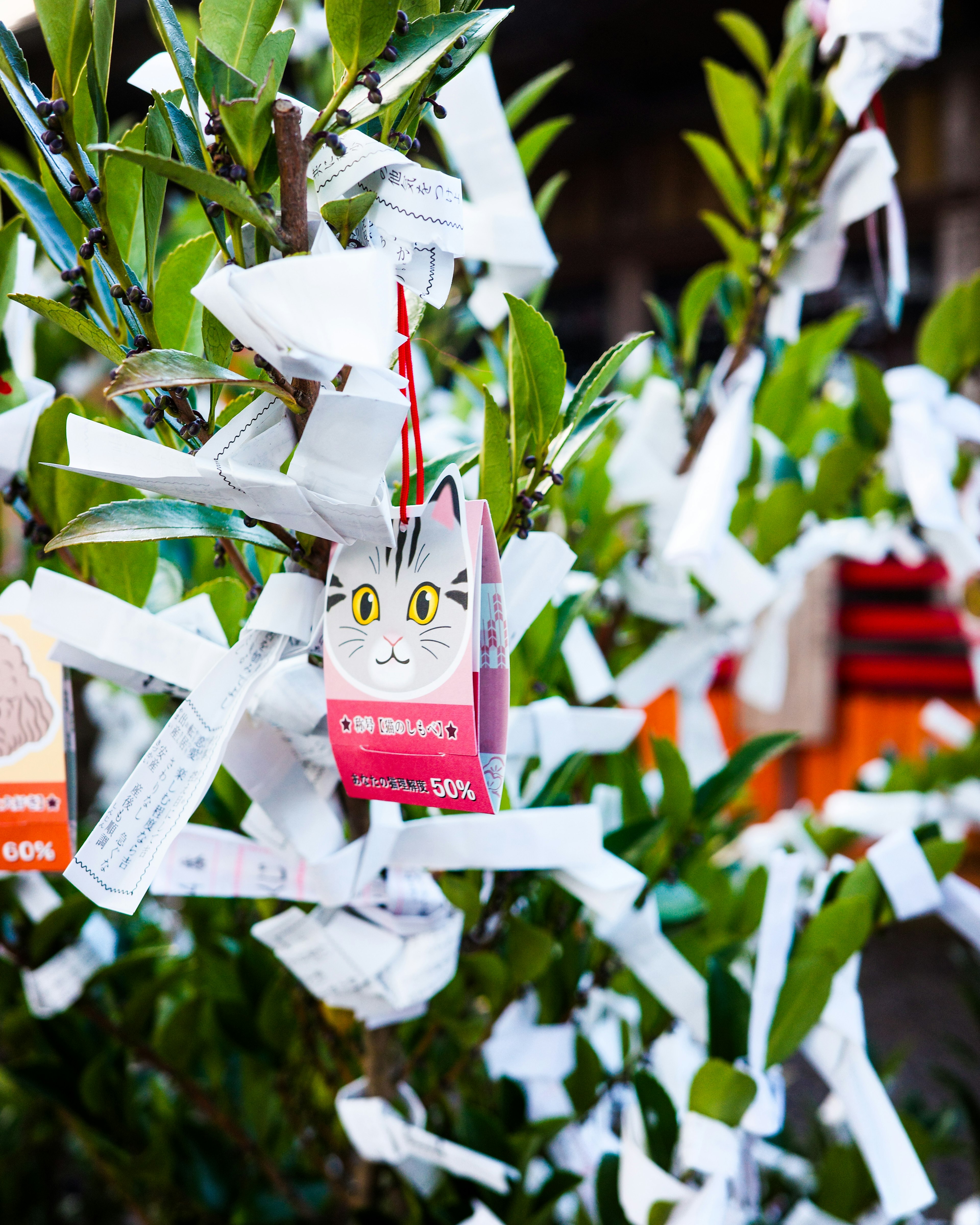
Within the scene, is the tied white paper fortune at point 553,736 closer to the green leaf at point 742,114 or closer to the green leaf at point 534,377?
the green leaf at point 534,377

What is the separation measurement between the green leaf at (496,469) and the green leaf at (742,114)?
294mm

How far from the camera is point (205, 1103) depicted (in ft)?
1.74

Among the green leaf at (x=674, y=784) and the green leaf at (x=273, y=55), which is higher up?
the green leaf at (x=273, y=55)

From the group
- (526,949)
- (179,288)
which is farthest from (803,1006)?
(179,288)

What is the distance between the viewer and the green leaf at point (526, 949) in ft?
1.35

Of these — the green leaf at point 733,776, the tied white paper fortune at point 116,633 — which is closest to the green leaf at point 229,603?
the tied white paper fortune at point 116,633

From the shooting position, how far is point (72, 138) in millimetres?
275

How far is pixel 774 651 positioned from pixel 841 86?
369mm

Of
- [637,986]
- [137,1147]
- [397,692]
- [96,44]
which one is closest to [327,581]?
[397,692]

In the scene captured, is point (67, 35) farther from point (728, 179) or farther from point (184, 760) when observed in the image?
point (728, 179)

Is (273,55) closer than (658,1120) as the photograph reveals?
Yes

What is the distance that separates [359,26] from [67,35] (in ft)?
0.28

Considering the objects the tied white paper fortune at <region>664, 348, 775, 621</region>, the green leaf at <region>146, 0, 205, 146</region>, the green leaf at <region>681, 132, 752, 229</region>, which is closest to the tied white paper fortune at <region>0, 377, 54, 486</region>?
the green leaf at <region>146, 0, 205, 146</region>

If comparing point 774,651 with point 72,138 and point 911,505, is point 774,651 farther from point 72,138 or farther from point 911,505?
point 72,138
